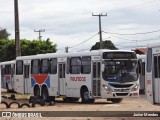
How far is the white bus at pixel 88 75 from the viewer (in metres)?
25.9

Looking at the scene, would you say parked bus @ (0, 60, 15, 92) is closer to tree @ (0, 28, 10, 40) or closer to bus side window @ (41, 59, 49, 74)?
bus side window @ (41, 59, 49, 74)

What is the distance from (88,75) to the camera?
26672 mm

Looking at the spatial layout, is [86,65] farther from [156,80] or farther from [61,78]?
[156,80]

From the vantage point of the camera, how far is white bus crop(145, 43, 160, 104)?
2003 centimetres

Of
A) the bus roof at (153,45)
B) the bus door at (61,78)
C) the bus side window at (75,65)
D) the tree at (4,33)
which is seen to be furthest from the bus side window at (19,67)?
the tree at (4,33)

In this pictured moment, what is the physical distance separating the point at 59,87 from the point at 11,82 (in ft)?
44.2

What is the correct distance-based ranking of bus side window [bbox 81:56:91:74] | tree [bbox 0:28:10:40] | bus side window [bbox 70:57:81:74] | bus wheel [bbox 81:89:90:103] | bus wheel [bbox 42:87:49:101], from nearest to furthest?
1. bus side window [bbox 81:56:91:74]
2. bus wheel [bbox 81:89:90:103]
3. bus side window [bbox 70:57:81:74]
4. bus wheel [bbox 42:87:49:101]
5. tree [bbox 0:28:10:40]

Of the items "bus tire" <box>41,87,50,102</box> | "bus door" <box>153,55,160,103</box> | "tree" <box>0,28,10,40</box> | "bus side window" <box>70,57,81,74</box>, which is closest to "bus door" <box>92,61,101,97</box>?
"bus side window" <box>70,57,81,74</box>

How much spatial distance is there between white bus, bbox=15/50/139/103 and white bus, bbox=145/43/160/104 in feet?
16.3

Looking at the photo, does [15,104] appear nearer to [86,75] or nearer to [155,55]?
[86,75]

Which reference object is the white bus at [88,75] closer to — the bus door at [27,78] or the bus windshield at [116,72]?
the bus windshield at [116,72]

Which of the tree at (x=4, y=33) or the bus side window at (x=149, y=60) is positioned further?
the tree at (x=4, y=33)

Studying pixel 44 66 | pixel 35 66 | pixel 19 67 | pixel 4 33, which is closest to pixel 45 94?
pixel 44 66

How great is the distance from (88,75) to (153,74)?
22.2ft
